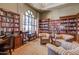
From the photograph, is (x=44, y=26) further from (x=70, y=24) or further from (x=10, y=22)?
(x=10, y=22)

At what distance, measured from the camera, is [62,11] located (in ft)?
10.6

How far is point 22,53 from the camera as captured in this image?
3234 mm

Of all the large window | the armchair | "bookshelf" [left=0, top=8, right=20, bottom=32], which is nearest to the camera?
the armchair

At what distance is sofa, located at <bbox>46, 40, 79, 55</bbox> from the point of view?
286 centimetres

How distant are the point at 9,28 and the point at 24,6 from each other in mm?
606

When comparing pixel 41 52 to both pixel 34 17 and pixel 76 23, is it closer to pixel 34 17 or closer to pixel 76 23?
pixel 34 17

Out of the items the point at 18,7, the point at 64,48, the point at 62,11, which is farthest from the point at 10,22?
the point at 64,48

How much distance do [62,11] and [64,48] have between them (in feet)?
2.75

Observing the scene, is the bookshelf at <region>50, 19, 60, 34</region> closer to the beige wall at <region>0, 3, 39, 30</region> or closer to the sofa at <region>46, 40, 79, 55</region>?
the sofa at <region>46, 40, 79, 55</region>

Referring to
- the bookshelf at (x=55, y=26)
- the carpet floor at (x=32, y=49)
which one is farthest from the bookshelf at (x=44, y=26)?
the carpet floor at (x=32, y=49)

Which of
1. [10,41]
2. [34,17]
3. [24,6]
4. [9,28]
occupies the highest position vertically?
[24,6]

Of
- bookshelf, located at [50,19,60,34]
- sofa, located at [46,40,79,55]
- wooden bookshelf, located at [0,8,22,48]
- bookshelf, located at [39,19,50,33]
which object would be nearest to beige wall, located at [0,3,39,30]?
wooden bookshelf, located at [0,8,22,48]

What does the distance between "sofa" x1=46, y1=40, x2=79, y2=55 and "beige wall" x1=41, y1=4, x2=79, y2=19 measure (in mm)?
618

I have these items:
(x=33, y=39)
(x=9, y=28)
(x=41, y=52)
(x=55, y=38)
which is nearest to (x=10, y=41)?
(x=9, y=28)
